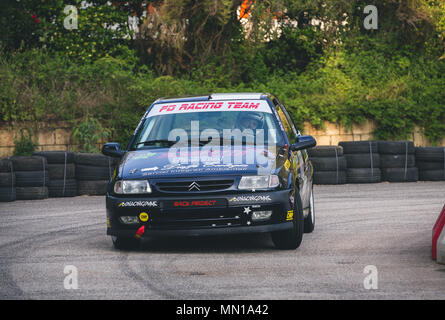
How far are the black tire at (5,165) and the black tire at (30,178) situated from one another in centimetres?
22

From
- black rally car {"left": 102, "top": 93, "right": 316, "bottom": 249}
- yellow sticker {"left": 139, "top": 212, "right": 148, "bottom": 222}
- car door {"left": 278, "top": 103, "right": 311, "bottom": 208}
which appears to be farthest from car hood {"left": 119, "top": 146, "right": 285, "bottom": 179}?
car door {"left": 278, "top": 103, "right": 311, "bottom": 208}

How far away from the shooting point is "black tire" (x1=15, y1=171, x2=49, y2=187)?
51.2 ft

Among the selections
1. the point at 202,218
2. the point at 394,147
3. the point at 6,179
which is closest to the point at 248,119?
the point at 202,218

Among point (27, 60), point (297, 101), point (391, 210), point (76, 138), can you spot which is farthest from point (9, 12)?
point (391, 210)

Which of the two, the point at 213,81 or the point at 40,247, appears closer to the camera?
the point at 40,247

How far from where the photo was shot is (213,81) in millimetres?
22656

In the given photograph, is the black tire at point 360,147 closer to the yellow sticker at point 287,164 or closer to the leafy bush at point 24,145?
the leafy bush at point 24,145

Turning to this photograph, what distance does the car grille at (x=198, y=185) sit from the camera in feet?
27.0

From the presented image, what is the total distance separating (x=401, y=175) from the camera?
18281 millimetres

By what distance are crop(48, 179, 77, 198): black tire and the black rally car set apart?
708 centimetres

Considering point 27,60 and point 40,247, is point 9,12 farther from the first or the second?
point 40,247

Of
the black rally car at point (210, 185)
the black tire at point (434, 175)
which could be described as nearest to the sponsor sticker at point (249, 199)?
the black rally car at point (210, 185)

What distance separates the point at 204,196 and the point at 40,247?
7.51ft

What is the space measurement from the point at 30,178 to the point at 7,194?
0.57m
